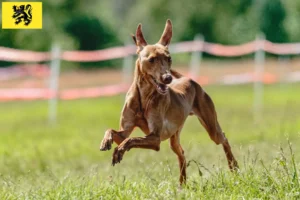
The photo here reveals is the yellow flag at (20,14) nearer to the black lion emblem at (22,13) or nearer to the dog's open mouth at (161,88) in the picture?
the black lion emblem at (22,13)

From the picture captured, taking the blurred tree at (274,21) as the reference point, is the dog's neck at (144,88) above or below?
below

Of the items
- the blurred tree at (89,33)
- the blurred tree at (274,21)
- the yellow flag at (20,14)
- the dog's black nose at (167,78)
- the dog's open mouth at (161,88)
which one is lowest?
the dog's open mouth at (161,88)

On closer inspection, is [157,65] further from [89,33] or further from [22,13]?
[89,33]

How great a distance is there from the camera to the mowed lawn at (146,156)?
6363 mm

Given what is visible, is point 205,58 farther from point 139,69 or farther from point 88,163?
point 139,69

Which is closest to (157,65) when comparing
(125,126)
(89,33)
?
(125,126)

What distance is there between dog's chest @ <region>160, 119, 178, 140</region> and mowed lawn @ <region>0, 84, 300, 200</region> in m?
0.29

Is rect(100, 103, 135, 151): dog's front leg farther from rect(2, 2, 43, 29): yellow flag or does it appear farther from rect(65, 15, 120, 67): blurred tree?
rect(65, 15, 120, 67): blurred tree

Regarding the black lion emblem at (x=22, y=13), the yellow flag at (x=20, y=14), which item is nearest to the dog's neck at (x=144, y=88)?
the yellow flag at (x=20, y=14)

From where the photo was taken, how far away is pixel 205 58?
4478 centimetres

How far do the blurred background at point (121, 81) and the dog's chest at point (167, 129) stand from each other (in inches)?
15.5

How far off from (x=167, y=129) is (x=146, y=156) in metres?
4.96

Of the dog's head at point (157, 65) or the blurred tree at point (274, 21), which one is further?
the blurred tree at point (274, 21)

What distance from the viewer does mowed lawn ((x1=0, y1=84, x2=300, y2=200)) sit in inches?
251
